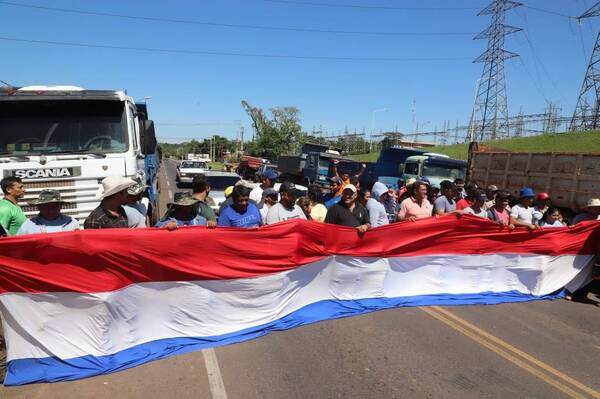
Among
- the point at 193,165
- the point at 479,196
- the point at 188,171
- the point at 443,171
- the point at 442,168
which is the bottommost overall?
the point at 188,171

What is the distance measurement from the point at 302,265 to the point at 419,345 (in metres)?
1.60

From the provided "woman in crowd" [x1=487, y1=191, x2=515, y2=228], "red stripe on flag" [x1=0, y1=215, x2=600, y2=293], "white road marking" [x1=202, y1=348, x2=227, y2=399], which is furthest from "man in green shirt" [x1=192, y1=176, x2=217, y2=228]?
"woman in crowd" [x1=487, y1=191, x2=515, y2=228]

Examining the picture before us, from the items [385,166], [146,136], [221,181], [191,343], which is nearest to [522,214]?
[191,343]

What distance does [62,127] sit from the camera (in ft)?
19.9

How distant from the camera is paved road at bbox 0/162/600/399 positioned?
3.56 m

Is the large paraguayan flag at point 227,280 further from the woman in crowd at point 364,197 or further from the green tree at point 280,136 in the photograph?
the green tree at point 280,136

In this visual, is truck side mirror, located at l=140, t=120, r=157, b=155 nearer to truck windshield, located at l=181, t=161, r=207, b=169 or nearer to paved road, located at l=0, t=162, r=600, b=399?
paved road, located at l=0, t=162, r=600, b=399

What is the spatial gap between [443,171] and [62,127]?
45.7 feet

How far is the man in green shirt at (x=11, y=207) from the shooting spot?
470 cm

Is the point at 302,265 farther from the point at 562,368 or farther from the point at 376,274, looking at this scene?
the point at 562,368

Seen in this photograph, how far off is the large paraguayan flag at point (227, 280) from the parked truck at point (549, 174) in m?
4.83

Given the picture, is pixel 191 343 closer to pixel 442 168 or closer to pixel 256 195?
pixel 256 195

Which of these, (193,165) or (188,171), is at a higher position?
(193,165)

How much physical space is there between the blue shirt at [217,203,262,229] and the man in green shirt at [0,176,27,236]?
A: 7.57 feet
